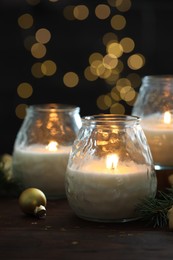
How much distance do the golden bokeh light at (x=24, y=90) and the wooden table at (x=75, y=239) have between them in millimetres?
1773

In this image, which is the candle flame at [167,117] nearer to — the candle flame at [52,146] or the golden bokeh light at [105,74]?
the candle flame at [52,146]

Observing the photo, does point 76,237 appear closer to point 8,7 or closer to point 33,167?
point 33,167

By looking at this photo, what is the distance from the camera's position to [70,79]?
2.75 meters

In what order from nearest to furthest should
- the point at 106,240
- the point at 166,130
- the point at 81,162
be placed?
the point at 106,240 < the point at 81,162 < the point at 166,130

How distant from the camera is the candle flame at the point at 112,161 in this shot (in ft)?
3.13

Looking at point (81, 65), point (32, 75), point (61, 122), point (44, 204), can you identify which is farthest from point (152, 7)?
point (44, 204)

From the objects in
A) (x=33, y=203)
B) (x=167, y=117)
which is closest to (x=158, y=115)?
(x=167, y=117)

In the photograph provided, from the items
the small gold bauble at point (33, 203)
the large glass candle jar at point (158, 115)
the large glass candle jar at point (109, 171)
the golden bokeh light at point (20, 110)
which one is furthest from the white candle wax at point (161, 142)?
the golden bokeh light at point (20, 110)

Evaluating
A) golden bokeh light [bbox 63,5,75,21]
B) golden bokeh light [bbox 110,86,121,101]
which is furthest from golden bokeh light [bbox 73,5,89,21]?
golden bokeh light [bbox 110,86,121,101]

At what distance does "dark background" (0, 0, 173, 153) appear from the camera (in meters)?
2.69

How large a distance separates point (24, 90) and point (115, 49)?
43 centimetres

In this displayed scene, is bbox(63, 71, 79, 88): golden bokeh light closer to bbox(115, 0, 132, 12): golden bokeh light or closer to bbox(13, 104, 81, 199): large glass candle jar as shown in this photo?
bbox(115, 0, 132, 12): golden bokeh light

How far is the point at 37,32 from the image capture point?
272 centimetres

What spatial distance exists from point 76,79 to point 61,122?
1594 mm
